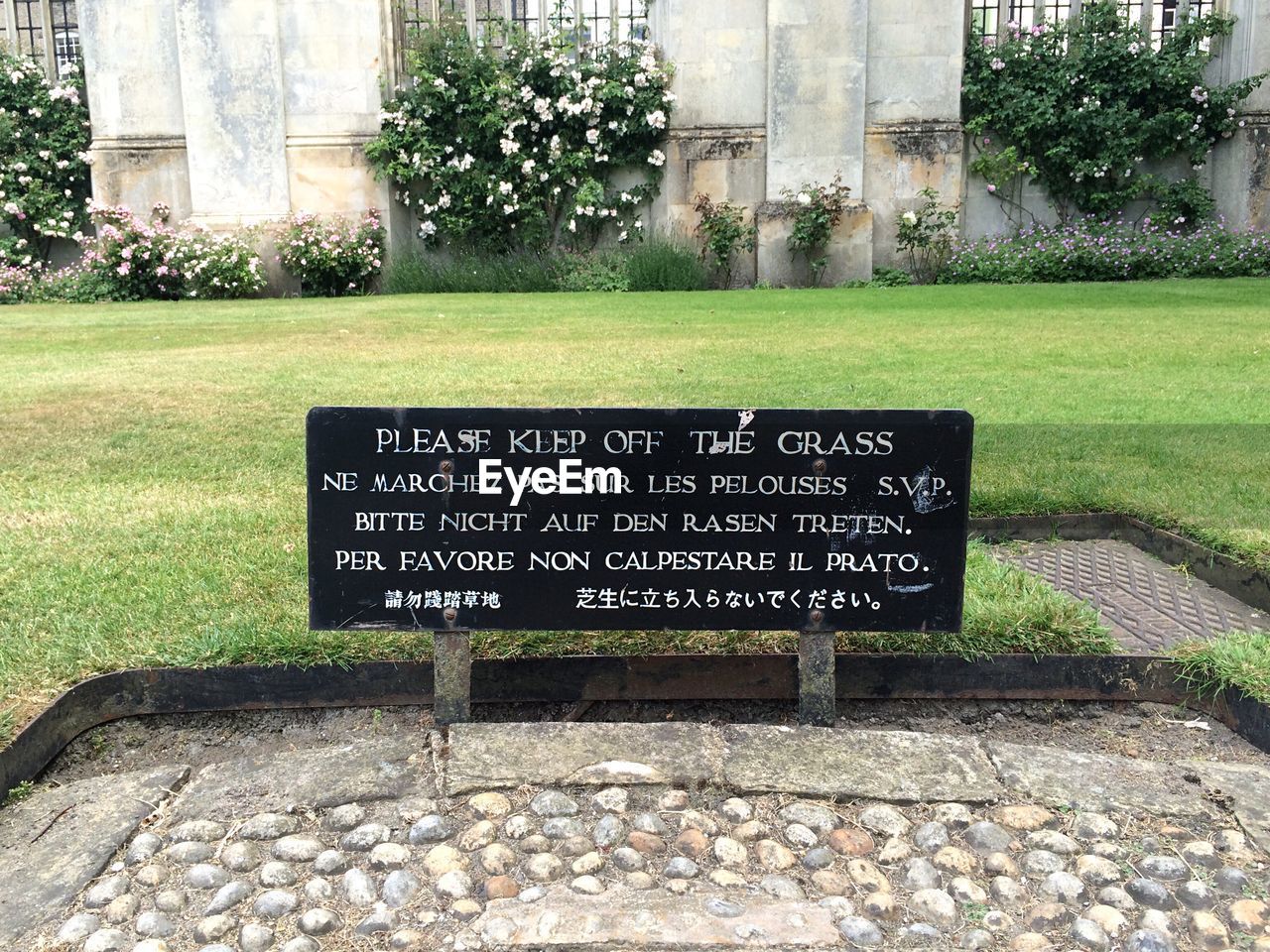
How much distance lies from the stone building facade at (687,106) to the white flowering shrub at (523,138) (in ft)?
1.32

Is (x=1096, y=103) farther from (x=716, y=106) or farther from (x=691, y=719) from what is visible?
(x=691, y=719)

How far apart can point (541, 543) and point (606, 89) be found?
42.0ft

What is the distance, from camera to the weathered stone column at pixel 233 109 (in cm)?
1390

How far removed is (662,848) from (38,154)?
16.3 m

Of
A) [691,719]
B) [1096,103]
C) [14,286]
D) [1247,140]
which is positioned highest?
[1096,103]

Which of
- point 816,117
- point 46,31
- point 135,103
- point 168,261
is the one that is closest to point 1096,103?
point 816,117

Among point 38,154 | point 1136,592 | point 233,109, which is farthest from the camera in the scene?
point 38,154

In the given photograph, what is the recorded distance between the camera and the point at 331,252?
45.0 feet

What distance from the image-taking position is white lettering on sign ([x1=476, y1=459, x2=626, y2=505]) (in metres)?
2.40

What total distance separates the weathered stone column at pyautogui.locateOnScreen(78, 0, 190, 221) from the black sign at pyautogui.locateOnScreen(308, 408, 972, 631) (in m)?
13.9

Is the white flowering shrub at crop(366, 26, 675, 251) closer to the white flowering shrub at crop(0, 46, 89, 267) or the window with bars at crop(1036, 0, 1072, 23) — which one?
the white flowering shrub at crop(0, 46, 89, 267)

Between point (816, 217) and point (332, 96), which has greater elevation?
point (332, 96)

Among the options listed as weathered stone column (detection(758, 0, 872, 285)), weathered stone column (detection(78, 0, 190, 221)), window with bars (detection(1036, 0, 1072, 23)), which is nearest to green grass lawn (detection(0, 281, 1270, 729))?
weathered stone column (detection(758, 0, 872, 285))

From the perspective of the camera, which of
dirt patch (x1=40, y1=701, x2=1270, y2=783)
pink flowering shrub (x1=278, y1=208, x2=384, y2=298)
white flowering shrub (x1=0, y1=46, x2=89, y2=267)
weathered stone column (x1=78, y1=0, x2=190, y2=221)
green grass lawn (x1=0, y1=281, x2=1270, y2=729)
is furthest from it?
white flowering shrub (x1=0, y1=46, x2=89, y2=267)
